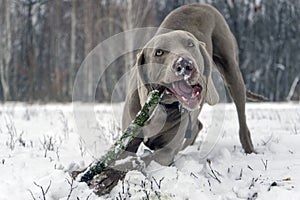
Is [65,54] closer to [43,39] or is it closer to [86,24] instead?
[43,39]

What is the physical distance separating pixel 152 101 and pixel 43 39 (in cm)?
2563

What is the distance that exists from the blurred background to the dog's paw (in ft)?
74.2

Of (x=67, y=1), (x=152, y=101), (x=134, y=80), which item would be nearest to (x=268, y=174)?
(x=152, y=101)

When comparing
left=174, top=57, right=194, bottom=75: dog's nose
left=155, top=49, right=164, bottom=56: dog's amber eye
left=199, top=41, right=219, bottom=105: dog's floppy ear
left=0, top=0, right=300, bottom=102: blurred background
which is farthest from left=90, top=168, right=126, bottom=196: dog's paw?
left=0, top=0, right=300, bottom=102: blurred background

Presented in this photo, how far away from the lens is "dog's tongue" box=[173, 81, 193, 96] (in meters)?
3.26

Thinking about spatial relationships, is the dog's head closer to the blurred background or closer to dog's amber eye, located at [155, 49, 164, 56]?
dog's amber eye, located at [155, 49, 164, 56]

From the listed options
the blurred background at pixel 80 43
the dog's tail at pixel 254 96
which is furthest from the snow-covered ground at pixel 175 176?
the blurred background at pixel 80 43

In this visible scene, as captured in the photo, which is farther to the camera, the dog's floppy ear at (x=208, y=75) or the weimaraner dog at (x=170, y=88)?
the dog's floppy ear at (x=208, y=75)

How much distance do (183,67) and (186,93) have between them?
22 cm

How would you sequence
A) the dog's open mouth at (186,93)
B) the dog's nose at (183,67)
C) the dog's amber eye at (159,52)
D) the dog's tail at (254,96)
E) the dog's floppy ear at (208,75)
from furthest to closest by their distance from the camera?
the dog's tail at (254,96) < the dog's floppy ear at (208,75) < the dog's amber eye at (159,52) < the dog's open mouth at (186,93) < the dog's nose at (183,67)

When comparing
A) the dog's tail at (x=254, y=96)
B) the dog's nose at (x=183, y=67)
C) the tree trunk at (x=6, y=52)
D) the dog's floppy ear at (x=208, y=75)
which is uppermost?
the dog's nose at (x=183, y=67)

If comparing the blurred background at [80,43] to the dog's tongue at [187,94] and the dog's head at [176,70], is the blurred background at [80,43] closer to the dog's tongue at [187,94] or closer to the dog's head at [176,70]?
the dog's head at [176,70]

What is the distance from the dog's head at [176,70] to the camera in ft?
10.5

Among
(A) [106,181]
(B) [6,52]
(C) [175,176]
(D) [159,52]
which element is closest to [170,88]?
(D) [159,52]
